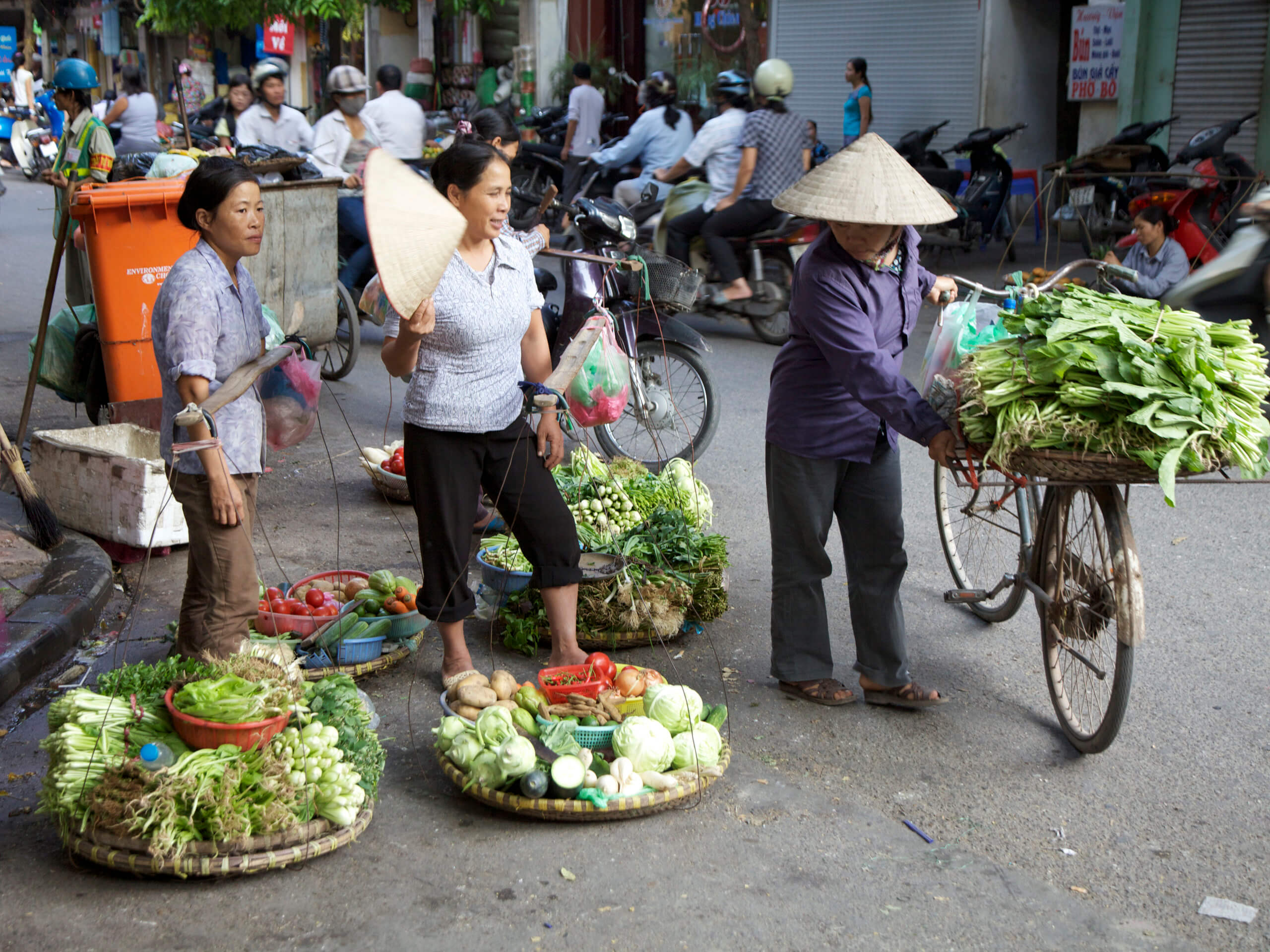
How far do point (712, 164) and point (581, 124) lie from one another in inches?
209

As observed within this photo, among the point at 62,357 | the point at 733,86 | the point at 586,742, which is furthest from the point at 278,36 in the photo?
the point at 586,742

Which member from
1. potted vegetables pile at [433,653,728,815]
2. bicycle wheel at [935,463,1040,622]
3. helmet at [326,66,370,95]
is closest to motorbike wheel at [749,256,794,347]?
helmet at [326,66,370,95]

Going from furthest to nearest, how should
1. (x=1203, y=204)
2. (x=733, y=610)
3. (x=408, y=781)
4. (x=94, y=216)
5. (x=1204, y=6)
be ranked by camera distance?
(x=1204, y=6) → (x=1203, y=204) → (x=94, y=216) → (x=733, y=610) → (x=408, y=781)

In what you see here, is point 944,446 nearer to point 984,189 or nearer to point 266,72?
point 266,72

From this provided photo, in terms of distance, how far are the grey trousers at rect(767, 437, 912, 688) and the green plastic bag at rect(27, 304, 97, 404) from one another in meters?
3.92

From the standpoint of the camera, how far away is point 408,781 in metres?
3.38

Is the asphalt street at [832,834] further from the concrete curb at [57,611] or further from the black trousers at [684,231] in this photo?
the black trousers at [684,231]

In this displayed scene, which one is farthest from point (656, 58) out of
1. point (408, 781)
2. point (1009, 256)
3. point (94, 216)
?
point (408, 781)

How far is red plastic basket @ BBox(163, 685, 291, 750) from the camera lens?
2.91m

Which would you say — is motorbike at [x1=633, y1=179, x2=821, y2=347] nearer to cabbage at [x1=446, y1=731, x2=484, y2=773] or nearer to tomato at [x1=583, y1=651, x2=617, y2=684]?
tomato at [x1=583, y1=651, x2=617, y2=684]

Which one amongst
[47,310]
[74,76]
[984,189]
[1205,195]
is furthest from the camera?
[984,189]

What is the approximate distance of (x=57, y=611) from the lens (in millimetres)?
4289

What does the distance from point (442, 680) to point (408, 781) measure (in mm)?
603

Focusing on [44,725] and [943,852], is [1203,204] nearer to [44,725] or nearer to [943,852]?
[943,852]
